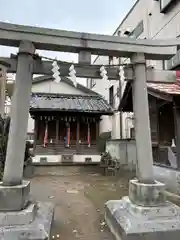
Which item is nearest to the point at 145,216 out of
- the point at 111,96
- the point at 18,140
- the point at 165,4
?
the point at 18,140

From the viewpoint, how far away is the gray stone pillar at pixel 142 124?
4043mm

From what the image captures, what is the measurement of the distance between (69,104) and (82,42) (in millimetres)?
11857

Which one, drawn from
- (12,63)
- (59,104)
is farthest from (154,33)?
(12,63)

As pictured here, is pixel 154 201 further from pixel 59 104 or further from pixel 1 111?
pixel 59 104

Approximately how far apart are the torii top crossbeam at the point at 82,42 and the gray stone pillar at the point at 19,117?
0.69 feet

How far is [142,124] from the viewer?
418cm

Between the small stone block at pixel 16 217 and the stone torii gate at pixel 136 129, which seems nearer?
the small stone block at pixel 16 217

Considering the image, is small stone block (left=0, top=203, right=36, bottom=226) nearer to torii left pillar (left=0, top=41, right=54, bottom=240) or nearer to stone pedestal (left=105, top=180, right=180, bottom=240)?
torii left pillar (left=0, top=41, right=54, bottom=240)

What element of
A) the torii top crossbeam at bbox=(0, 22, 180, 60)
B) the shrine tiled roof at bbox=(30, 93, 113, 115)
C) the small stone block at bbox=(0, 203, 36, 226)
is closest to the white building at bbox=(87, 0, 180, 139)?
the shrine tiled roof at bbox=(30, 93, 113, 115)

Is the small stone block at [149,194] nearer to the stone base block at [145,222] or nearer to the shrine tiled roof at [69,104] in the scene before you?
the stone base block at [145,222]

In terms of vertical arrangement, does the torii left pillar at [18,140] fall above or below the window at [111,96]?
below

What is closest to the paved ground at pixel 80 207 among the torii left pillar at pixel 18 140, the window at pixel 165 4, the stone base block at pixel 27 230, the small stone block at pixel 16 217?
the stone base block at pixel 27 230

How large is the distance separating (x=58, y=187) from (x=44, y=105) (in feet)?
25.2

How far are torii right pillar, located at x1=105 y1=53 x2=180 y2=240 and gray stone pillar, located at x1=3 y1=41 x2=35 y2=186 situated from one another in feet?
6.60
